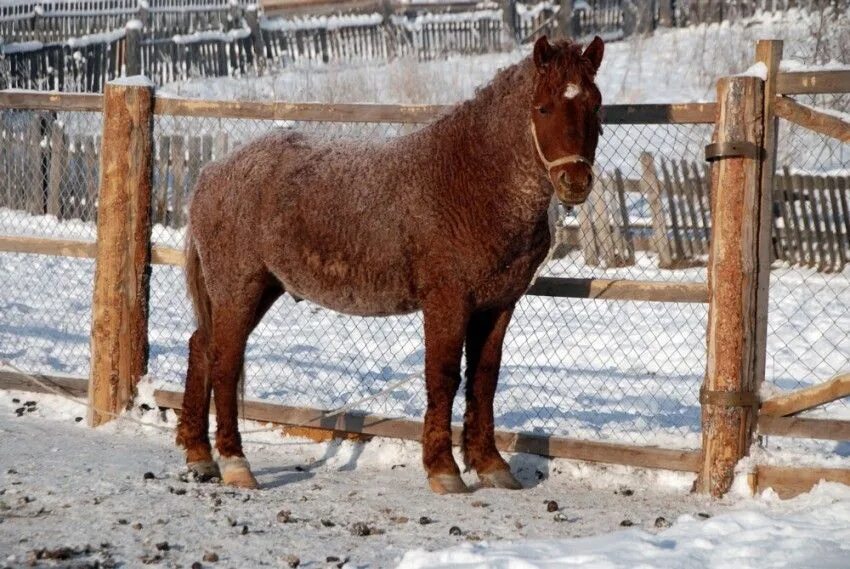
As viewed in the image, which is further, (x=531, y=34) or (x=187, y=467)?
(x=531, y=34)

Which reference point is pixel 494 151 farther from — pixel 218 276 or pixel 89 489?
pixel 89 489

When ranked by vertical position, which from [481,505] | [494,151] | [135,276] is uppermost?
[494,151]

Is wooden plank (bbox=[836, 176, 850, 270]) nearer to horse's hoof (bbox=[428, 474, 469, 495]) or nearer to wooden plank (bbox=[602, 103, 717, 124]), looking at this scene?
wooden plank (bbox=[602, 103, 717, 124])

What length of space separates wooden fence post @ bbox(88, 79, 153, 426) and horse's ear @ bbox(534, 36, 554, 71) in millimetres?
2912

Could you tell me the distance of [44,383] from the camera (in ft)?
24.9

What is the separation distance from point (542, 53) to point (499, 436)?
2.16m

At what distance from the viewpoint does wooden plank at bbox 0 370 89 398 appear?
7.51 m

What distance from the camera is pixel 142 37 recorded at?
24.5m

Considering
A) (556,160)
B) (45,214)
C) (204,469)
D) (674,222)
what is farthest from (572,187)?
(45,214)

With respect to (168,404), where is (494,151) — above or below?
above

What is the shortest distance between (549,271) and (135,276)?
5071 mm

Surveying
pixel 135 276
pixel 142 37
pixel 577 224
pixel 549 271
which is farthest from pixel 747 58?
pixel 135 276

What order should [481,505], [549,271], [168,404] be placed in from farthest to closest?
[549,271], [168,404], [481,505]

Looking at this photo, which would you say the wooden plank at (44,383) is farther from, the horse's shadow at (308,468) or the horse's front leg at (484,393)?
the horse's front leg at (484,393)
